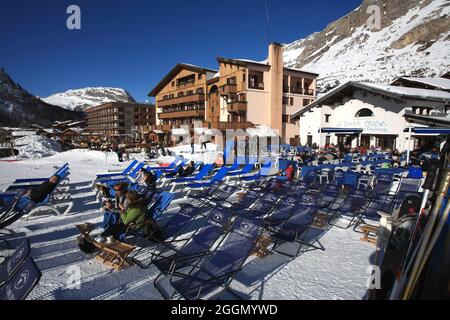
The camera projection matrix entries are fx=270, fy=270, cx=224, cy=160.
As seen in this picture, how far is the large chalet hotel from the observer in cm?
3186

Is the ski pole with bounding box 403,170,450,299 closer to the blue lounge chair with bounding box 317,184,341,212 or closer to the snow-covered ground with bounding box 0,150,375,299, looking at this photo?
the snow-covered ground with bounding box 0,150,375,299

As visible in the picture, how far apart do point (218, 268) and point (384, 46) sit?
10979 centimetres

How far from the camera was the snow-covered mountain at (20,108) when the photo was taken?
85750 millimetres

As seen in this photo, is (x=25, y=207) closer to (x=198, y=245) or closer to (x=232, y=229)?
(x=198, y=245)

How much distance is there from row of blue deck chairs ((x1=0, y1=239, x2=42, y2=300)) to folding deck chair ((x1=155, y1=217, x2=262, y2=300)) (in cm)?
134

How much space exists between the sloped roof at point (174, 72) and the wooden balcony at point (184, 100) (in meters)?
2.93

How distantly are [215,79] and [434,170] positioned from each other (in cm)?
3543

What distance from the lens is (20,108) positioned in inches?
3696

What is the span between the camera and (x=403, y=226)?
3.34m

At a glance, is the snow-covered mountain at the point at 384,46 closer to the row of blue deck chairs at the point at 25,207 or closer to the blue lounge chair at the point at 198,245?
the row of blue deck chairs at the point at 25,207

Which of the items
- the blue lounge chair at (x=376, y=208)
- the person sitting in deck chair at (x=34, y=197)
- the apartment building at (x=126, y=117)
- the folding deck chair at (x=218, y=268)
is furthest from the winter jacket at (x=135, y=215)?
the apartment building at (x=126, y=117)

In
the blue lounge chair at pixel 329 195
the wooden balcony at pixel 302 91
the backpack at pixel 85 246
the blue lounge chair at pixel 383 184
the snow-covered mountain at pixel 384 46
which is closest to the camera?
the backpack at pixel 85 246

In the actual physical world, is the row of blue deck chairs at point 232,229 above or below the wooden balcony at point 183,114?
below

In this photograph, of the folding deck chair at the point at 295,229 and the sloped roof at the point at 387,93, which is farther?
the sloped roof at the point at 387,93
